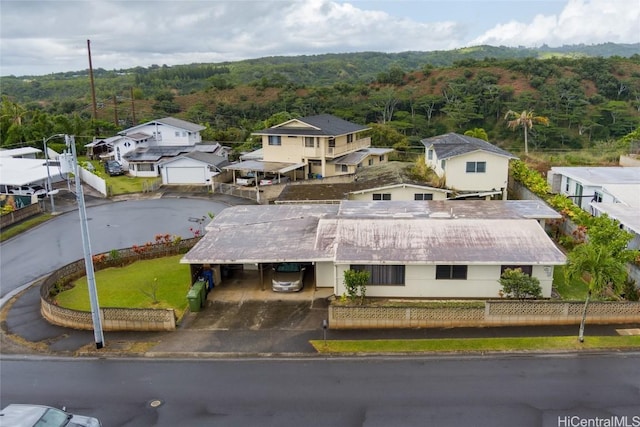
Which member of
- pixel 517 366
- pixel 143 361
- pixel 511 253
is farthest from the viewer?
pixel 511 253

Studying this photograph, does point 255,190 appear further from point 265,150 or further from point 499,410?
point 499,410

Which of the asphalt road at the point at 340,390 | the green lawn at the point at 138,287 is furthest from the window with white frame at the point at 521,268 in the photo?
the green lawn at the point at 138,287

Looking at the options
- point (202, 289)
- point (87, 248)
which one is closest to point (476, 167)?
point (202, 289)

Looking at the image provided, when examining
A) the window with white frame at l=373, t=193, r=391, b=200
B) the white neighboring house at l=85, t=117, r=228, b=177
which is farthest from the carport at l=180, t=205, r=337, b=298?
the white neighboring house at l=85, t=117, r=228, b=177

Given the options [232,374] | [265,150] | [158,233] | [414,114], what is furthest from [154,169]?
[414,114]

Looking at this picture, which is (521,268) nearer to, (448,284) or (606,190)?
(448,284)

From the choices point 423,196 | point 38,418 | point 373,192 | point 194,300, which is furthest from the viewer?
point 373,192
